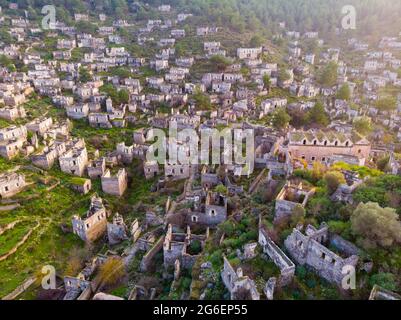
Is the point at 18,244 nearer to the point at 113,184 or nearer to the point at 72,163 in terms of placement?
the point at 113,184

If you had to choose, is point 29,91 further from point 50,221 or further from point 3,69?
point 50,221

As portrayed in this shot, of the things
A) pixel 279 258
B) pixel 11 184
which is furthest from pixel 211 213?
pixel 11 184

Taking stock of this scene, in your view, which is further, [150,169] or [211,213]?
[150,169]

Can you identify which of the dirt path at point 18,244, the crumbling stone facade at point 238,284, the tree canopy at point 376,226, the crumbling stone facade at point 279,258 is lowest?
the dirt path at point 18,244

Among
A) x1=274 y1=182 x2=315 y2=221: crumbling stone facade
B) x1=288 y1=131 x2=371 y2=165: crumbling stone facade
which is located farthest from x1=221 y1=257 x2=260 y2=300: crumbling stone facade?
x1=288 y1=131 x2=371 y2=165: crumbling stone facade

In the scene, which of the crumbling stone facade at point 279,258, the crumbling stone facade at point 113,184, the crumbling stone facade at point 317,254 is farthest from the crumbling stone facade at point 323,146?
the crumbling stone facade at point 113,184

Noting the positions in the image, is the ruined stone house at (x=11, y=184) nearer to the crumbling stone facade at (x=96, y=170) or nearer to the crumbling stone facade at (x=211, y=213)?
the crumbling stone facade at (x=96, y=170)

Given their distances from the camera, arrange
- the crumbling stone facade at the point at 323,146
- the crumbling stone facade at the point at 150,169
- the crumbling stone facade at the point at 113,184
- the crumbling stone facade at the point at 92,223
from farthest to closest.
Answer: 1. the crumbling stone facade at the point at 150,169
2. the crumbling stone facade at the point at 113,184
3. the crumbling stone facade at the point at 323,146
4. the crumbling stone facade at the point at 92,223

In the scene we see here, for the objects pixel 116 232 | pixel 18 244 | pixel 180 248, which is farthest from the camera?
pixel 116 232
